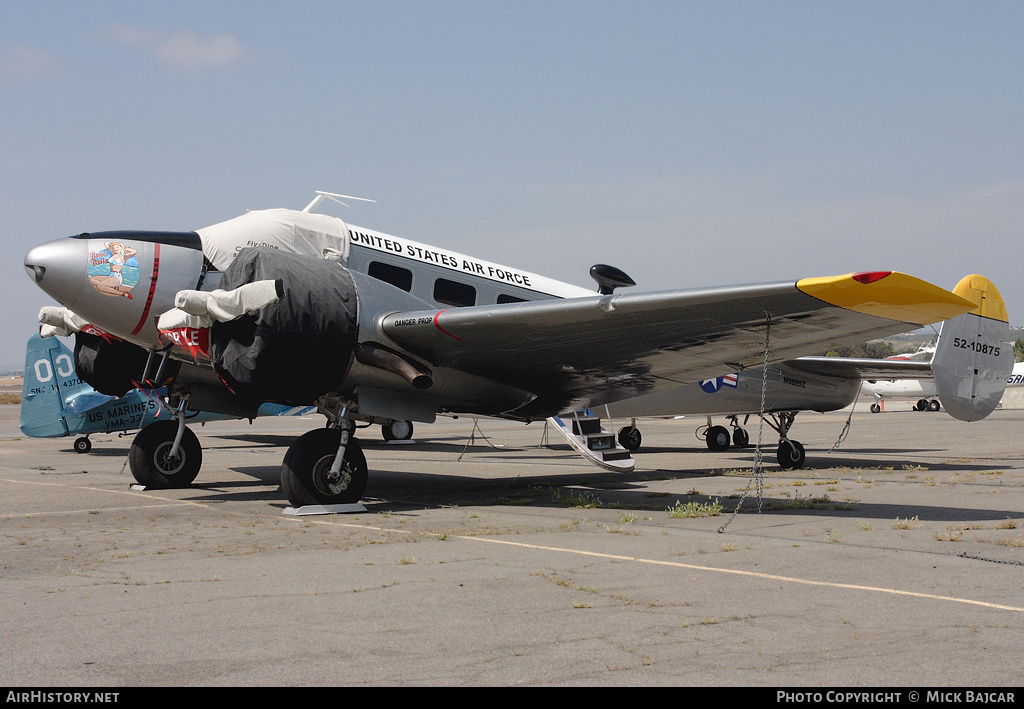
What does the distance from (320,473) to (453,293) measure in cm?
396

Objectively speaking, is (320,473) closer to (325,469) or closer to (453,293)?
(325,469)

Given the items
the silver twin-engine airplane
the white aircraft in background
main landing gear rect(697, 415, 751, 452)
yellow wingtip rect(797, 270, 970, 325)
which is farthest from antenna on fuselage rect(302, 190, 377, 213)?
the white aircraft in background

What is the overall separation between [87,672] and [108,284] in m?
6.81

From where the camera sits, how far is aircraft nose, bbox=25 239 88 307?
938 centimetres

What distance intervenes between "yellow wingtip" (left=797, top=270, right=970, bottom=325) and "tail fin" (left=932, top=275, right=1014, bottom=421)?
9302mm

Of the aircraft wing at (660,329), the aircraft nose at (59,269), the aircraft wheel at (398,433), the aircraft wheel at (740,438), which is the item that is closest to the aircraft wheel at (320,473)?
the aircraft wing at (660,329)

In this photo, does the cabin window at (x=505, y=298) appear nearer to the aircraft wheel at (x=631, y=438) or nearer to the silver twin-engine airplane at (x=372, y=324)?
the silver twin-engine airplane at (x=372, y=324)

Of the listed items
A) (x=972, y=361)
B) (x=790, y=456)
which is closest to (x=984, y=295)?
(x=972, y=361)

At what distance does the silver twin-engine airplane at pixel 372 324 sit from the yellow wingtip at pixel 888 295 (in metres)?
0.02

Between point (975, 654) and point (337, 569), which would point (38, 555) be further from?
point (975, 654)

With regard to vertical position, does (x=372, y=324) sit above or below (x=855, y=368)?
below

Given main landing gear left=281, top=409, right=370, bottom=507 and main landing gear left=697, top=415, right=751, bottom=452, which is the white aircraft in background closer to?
main landing gear left=697, top=415, right=751, bottom=452

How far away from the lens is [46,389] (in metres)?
22.6
